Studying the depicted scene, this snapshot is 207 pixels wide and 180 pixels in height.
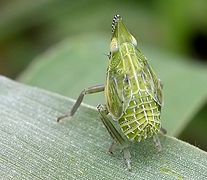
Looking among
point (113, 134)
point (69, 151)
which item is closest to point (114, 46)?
point (113, 134)

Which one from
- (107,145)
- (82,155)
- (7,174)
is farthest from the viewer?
(107,145)

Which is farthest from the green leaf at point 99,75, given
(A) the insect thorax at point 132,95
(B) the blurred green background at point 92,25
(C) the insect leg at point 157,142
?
(A) the insect thorax at point 132,95

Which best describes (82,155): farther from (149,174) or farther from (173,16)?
(173,16)

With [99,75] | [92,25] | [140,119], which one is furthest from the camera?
[92,25]

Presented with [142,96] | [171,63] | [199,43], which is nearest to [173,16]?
[199,43]

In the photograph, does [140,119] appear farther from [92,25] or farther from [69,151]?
[92,25]

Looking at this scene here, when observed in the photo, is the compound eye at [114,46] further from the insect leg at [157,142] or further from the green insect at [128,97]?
the insect leg at [157,142]
